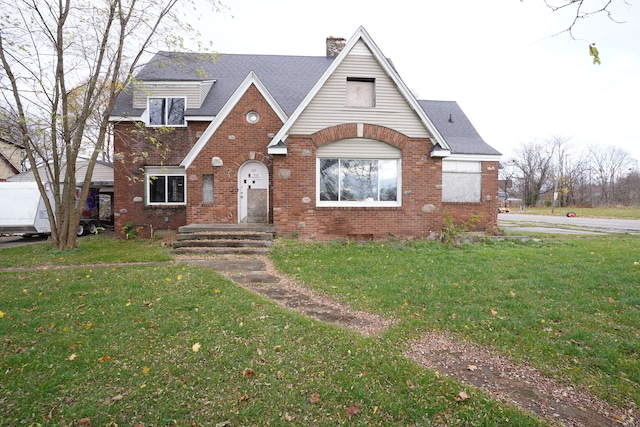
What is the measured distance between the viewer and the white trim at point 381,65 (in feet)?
36.0

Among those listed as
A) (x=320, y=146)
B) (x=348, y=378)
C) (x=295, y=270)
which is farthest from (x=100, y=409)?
(x=320, y=146)

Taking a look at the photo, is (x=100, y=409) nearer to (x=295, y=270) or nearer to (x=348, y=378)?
(x=348, y=378)

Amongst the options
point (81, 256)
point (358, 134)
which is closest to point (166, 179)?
point (81, 256)

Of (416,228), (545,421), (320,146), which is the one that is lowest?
(545,421)

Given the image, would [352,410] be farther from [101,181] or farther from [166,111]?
[101,181]

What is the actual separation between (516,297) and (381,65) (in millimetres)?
8674

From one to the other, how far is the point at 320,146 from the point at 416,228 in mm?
4363

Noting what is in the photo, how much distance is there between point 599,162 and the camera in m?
62.3

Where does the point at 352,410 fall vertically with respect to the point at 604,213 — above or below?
below

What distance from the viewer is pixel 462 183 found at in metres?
15.7

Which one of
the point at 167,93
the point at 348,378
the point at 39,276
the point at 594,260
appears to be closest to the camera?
the point at 348,378

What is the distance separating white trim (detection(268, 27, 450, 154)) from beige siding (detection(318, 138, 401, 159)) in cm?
132

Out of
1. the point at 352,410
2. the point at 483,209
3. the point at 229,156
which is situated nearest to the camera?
the point at 352,410

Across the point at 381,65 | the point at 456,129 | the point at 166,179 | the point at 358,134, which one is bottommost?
the point at 166,179
